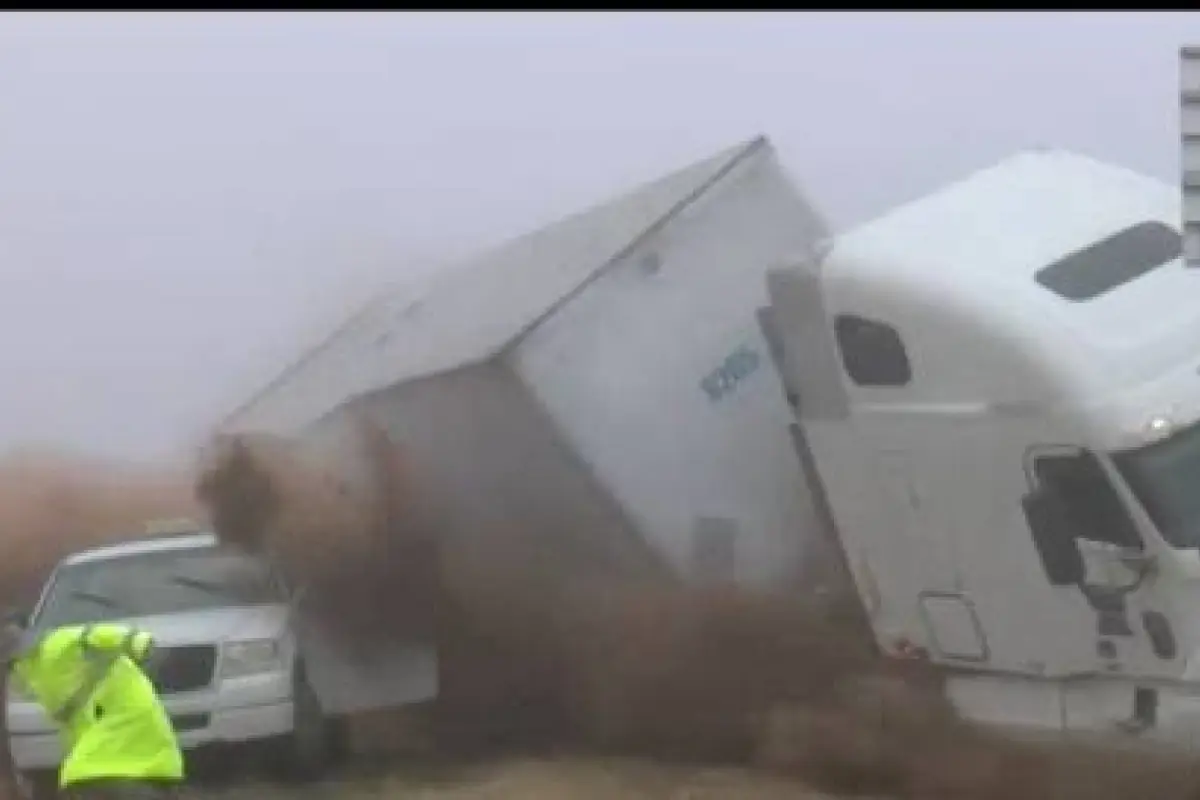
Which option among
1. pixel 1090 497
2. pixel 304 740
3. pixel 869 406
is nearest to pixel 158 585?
pixel 304 740

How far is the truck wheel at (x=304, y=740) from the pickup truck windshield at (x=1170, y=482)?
2374mm

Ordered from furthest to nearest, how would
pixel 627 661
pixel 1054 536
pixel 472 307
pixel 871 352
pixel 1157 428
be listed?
1. pixel 472 307
2. pixel 627 661
3. pixel 871 352
4. pixel 1054 536
5. pixel 1157 428

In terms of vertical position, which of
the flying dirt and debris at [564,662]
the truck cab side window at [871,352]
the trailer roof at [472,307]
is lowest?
the flying dirt and debris at [564,662]

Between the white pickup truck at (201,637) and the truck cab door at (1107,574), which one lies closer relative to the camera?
the truck cab door at (1107,574)

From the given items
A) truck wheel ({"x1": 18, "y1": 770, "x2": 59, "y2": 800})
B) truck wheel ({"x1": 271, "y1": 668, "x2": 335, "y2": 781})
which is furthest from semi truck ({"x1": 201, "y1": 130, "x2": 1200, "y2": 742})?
truck wheel ({"x1": 18, "y1": 770, "x2": 59, "y2": 800})

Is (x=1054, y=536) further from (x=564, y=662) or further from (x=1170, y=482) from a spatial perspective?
(x=564, y=662)

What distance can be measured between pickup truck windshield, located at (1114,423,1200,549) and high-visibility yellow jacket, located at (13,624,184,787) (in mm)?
2590

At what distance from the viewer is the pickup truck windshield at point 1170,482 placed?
752 centimetres

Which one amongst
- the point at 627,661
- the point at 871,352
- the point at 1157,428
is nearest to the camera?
the point at 1157,428

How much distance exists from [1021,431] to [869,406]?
1.55ft

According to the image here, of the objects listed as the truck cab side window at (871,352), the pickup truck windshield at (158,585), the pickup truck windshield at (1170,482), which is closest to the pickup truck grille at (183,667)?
the pickup truck windshield at (158,585)

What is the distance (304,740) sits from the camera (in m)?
8.23

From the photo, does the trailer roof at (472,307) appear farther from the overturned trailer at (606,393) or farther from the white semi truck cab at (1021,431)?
the white semi truck cab at (1021,431)

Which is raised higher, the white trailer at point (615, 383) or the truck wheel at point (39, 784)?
the white trailer at point (615, 383)
